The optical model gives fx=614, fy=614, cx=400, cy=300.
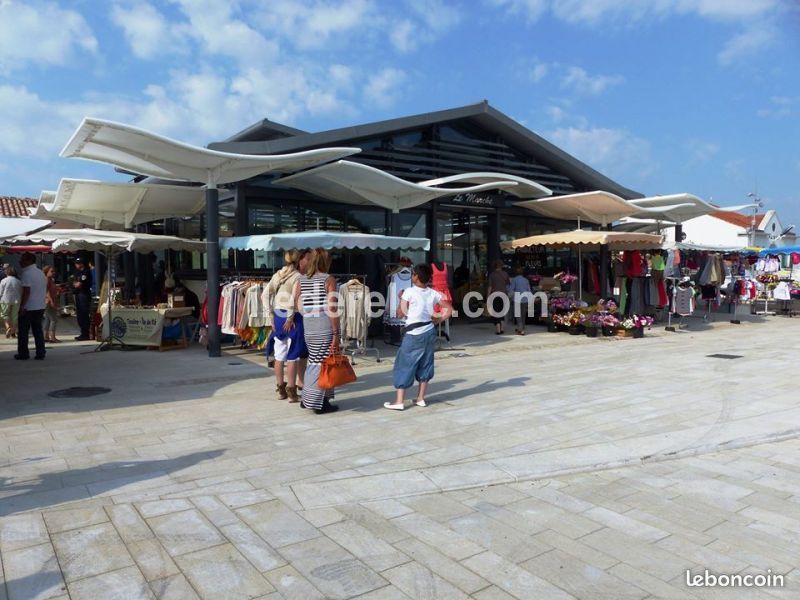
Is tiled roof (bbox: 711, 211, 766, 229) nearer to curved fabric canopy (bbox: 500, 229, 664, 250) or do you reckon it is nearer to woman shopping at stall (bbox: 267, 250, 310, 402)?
curved fabric canopy (bbox: 500, 229, 664, 250)

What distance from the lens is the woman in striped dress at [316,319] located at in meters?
6.49

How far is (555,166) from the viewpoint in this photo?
18.1 meters

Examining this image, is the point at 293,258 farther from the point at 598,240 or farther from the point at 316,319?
the point at 598,240

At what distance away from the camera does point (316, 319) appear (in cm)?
649

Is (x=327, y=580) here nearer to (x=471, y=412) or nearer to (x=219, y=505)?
(x=219, y=505)

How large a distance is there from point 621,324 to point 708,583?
1126cm

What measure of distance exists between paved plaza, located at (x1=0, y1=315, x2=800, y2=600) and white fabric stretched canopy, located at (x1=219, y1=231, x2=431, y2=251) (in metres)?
2.45

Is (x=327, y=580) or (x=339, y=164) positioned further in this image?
(x=339, y=164)

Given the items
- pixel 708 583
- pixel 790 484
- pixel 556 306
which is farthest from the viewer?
pixel 556 306

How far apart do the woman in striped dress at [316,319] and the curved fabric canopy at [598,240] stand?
8791 millimetres

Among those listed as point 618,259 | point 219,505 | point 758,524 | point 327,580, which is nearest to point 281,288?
point 219,505

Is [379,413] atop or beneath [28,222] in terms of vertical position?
beneath

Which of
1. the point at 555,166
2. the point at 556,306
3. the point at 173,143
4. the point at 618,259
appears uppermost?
the point at 555,166

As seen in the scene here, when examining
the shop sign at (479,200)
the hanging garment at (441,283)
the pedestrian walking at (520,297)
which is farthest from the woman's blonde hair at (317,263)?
the shop sign at (479,200)
